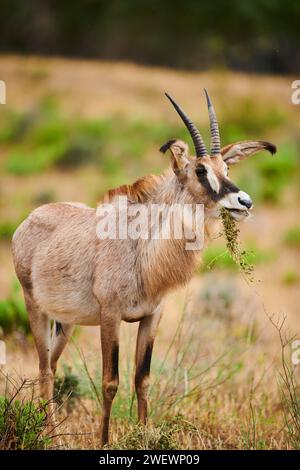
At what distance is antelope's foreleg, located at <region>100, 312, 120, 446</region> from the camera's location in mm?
5918

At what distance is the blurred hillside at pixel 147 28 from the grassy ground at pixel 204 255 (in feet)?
13.9

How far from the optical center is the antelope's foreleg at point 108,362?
592 centimetres

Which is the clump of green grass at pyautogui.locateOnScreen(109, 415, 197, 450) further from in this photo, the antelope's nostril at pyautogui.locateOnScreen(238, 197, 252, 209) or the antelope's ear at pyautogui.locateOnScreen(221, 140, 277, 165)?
the antelope's ear at pyautogui.locateOnScreen(221, 140, 277, 165)

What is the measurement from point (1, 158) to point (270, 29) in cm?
1590

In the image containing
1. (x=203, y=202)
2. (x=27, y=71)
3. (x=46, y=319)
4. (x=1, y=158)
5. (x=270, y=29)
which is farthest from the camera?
(x=270, y=29)

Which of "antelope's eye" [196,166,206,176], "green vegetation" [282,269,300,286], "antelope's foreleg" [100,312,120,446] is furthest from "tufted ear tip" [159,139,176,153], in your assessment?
"green vegetation" [282,269,300,286]

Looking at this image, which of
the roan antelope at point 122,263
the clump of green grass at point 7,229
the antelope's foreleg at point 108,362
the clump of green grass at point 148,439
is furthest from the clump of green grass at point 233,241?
the clump of green grass at point 7,229

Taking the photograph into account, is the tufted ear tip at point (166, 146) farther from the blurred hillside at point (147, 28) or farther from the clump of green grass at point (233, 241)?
the blurred hillside at point (147, 28)

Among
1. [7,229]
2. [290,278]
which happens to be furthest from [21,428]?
[7,229]

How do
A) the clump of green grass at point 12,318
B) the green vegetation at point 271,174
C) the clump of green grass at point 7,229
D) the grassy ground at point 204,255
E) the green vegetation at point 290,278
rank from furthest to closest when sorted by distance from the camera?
the green vegetation at point 271,174, the clump of green grass at point 7,229, the green vegetation at point 290,278, the clump of green grass at point 12,318, the grassy ground at point 204,255

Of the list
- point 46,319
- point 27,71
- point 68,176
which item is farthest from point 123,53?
point 46,319

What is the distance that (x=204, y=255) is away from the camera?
38.0 feet

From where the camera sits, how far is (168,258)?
601 cm
